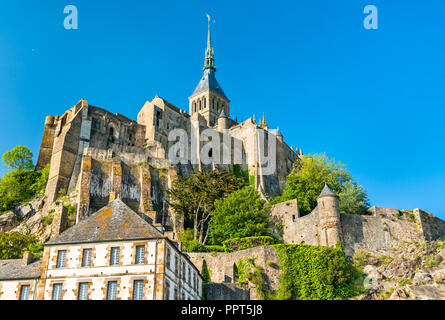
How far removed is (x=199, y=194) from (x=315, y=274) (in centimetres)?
1558

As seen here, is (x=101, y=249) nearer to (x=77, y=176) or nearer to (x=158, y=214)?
(x=158, y=214)

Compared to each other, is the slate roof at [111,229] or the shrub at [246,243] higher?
the shrub at [246,243]

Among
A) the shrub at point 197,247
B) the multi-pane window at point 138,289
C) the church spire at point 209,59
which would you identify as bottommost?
the multi-pane window at point 138,289

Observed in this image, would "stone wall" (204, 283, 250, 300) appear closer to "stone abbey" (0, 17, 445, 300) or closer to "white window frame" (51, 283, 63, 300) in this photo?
"stone abbey" (0, 17, 445, 300)

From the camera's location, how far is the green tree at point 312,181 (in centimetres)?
5159

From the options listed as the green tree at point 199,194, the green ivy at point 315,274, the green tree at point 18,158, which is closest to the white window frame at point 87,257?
the green ivy at point 315,274

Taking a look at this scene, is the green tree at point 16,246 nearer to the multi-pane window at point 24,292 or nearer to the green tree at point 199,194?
the multi-pane window at point 24,292

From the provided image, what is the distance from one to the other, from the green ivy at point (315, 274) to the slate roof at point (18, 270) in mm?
16590

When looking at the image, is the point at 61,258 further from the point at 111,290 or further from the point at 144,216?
→ the point at 144,216

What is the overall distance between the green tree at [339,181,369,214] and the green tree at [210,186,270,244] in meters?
7.31

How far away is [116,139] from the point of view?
6625 centimetres

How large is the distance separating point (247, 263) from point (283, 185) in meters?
32.9

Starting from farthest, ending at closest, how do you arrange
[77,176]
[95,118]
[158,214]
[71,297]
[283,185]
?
[283,185] < [95,118] < [77,176] < [158,214] < [71,297]

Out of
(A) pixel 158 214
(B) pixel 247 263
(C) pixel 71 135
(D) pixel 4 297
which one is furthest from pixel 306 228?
(C) pixel 71 135
